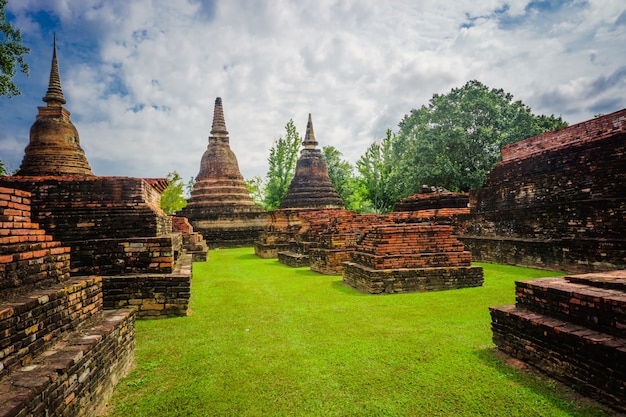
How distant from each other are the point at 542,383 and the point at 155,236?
5705 mm

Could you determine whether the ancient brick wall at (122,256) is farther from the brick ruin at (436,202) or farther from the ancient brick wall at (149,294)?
the brick ruin at (436,202)

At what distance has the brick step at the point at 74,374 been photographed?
2082 millimetres

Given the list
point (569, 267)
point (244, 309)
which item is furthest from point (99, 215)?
point (569, 267)

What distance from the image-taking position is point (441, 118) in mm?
22516

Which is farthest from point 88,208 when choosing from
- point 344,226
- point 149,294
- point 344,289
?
point 344,226

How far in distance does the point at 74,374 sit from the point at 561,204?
34.0 feet

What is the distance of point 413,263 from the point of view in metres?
6.84

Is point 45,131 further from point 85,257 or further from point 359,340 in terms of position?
point 359,340

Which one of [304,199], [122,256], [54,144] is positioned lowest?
[122,256]

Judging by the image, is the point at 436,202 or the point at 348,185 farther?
the point at 348,185

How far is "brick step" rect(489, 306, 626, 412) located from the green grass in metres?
0.17

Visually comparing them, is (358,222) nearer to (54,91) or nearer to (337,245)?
(337,245)

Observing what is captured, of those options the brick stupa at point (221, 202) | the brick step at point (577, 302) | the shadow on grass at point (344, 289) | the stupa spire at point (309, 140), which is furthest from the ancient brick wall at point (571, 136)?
the brick stupa at point (221, 202)

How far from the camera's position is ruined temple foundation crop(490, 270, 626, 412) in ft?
8.43
